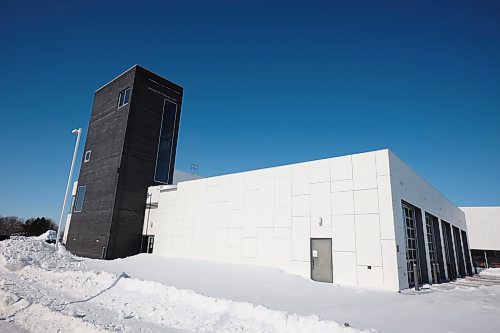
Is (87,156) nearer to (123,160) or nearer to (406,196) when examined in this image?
(123,160)

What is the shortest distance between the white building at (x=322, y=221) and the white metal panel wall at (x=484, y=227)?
2528 centimetres

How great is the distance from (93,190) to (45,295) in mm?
18149

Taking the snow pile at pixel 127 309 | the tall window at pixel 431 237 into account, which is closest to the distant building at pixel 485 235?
the tall window at pixel 431 237

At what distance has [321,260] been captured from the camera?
47.1 feet

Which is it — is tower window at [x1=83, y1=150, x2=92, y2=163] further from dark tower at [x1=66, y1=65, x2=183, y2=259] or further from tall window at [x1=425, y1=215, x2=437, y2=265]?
tall window at [x1=425, y1=215, x2=437, y2=265]

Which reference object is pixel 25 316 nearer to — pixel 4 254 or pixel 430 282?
pixel 4 254

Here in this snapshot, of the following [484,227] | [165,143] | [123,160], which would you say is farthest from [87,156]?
[484,227]

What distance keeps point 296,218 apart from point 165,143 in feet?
54.1

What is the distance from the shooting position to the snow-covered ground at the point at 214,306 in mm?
6535

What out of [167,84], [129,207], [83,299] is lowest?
[83,299]

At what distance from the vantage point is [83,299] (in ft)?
30.3

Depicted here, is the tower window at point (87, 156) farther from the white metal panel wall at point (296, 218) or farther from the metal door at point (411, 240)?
the metal door at point (411, 240)

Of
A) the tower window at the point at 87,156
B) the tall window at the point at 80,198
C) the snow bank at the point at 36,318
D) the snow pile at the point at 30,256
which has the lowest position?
the snow bank at the point at 36,318

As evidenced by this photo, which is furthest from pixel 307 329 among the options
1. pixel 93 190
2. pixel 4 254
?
pixel 93 190
